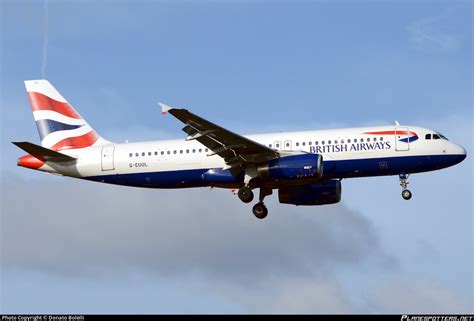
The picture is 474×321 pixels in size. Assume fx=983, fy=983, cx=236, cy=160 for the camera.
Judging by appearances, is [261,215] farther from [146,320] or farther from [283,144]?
[146,320]

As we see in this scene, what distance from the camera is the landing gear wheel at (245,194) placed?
55.4 metres

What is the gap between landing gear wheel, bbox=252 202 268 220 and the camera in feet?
192

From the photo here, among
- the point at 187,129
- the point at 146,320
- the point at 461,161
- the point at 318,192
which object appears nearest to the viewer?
the point at 146,320

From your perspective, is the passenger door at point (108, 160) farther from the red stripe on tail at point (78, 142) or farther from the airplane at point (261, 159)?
the red stripe on tail at point (78, 142)

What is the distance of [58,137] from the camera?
201 feet

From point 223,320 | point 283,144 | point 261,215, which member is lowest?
point 223,320

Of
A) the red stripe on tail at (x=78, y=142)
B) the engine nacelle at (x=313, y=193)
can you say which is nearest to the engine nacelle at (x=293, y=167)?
the engine nacelle at (x=313, y=193)

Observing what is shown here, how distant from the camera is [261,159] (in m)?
54.5

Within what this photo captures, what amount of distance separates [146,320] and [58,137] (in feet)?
87.7

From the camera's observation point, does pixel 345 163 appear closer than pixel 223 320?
No

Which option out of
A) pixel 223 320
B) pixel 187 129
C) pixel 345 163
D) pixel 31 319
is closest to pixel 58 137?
pixel 187 129

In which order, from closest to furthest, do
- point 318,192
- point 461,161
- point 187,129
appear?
point 187,129 → point 461,161 → point 318,192

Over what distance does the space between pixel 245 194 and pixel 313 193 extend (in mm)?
6050

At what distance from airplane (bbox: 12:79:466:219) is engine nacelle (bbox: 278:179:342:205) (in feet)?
0.20
